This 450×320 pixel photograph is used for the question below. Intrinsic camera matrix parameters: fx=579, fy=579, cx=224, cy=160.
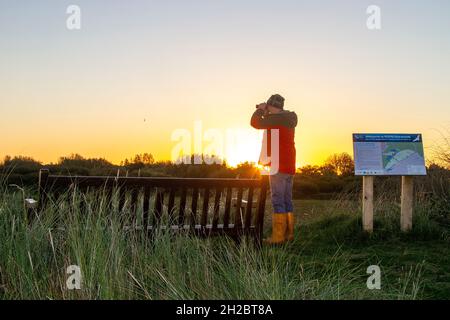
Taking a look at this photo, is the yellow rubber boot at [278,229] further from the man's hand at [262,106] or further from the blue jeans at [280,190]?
the man's hand at [262,106]

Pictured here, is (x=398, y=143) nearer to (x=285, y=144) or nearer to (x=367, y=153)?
(x=367, y=153)

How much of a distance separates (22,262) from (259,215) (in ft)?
12.8

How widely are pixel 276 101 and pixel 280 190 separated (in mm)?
1402

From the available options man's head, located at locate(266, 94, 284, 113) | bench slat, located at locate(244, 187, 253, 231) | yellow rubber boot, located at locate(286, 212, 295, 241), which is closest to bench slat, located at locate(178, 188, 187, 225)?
bench slat, located at locate(244, 187, 253, 231)

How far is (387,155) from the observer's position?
10.0 meters

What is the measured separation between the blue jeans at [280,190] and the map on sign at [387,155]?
1.51m

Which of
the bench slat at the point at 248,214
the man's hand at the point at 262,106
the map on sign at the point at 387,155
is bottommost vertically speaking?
A: the bench slat at the point at 248,214

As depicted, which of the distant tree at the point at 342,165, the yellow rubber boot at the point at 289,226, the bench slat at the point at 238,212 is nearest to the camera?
the bench slat at the point at 238,212

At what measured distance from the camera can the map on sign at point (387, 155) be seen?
9.91 meters

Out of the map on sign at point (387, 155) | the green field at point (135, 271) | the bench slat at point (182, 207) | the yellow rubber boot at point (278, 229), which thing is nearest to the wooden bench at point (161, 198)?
the bench slat at point (182, 207)

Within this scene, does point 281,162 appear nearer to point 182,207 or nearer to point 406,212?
point 182,207

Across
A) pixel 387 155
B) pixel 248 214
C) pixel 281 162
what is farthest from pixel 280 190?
pixel 387 155
